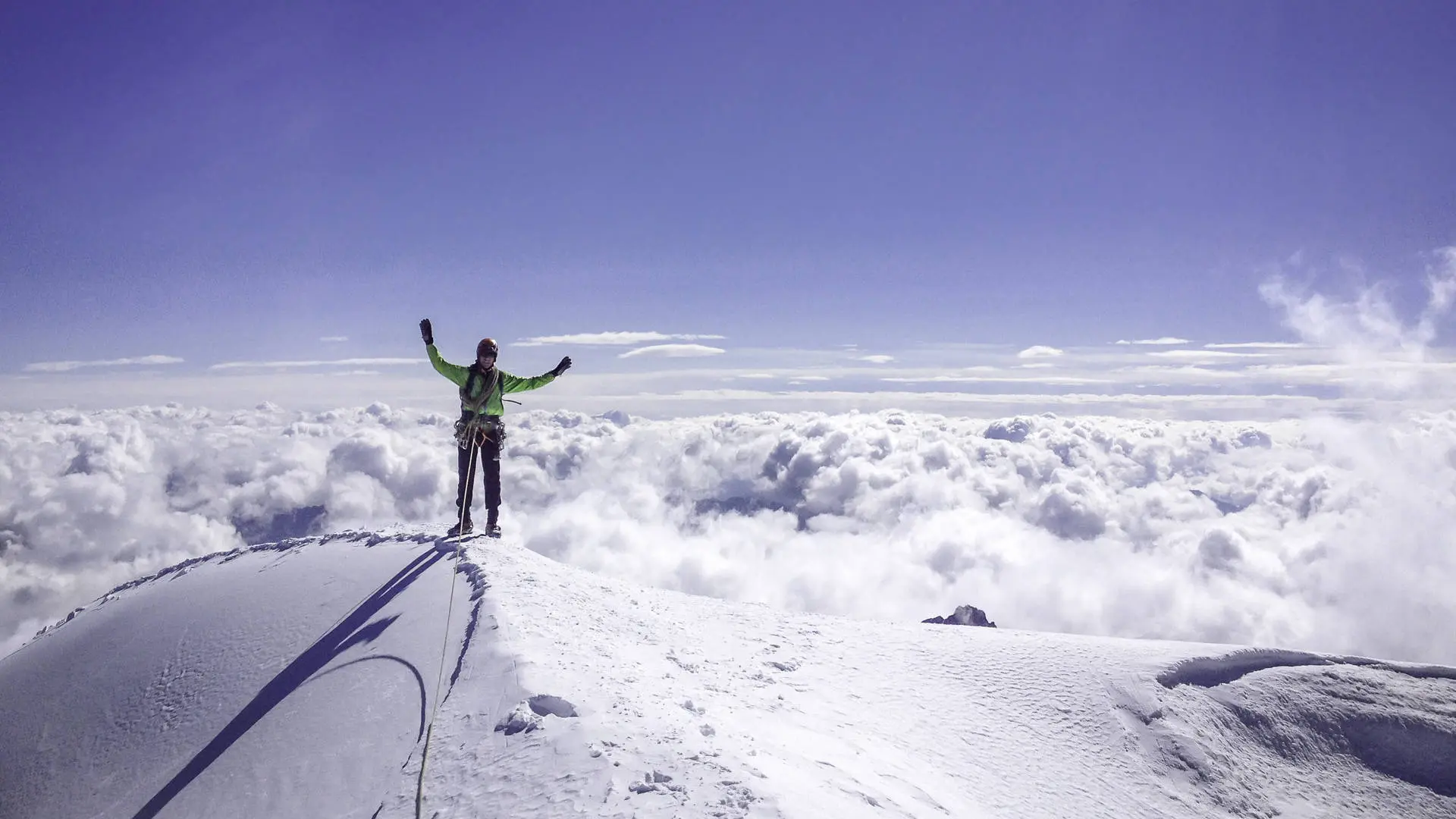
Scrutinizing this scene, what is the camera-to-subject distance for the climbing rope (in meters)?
5.61

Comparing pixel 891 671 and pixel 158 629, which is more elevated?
pixel 158 629

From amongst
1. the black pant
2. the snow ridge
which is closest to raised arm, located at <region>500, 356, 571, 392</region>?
the black pant

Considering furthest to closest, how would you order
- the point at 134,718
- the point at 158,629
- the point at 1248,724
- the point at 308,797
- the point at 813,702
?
1. the point at 1248,724
2. the point at 158,629
3. the point at 813,702
4. the point at 134,718
5. the point at 308,797

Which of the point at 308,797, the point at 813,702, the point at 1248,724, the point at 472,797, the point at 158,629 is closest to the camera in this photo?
the point at 472,797

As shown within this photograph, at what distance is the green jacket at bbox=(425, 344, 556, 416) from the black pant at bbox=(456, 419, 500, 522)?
77 centimetres

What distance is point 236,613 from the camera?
11.2 meters

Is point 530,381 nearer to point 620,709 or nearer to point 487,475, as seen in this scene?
point 487,475

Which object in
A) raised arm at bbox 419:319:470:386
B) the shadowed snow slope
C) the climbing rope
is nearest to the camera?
the climbing rope

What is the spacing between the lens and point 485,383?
45.1ft

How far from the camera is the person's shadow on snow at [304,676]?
23.1 ft

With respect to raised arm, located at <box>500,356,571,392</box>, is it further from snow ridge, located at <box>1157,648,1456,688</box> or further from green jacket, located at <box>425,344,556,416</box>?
snow ridge, located at <box>1157,648,1456,688</box>

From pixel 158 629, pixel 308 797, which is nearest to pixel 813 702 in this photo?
pixel 308 797

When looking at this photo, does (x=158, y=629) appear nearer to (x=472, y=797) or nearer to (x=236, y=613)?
(x=236, y=613)

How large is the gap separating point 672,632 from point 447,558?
5.23 metres
